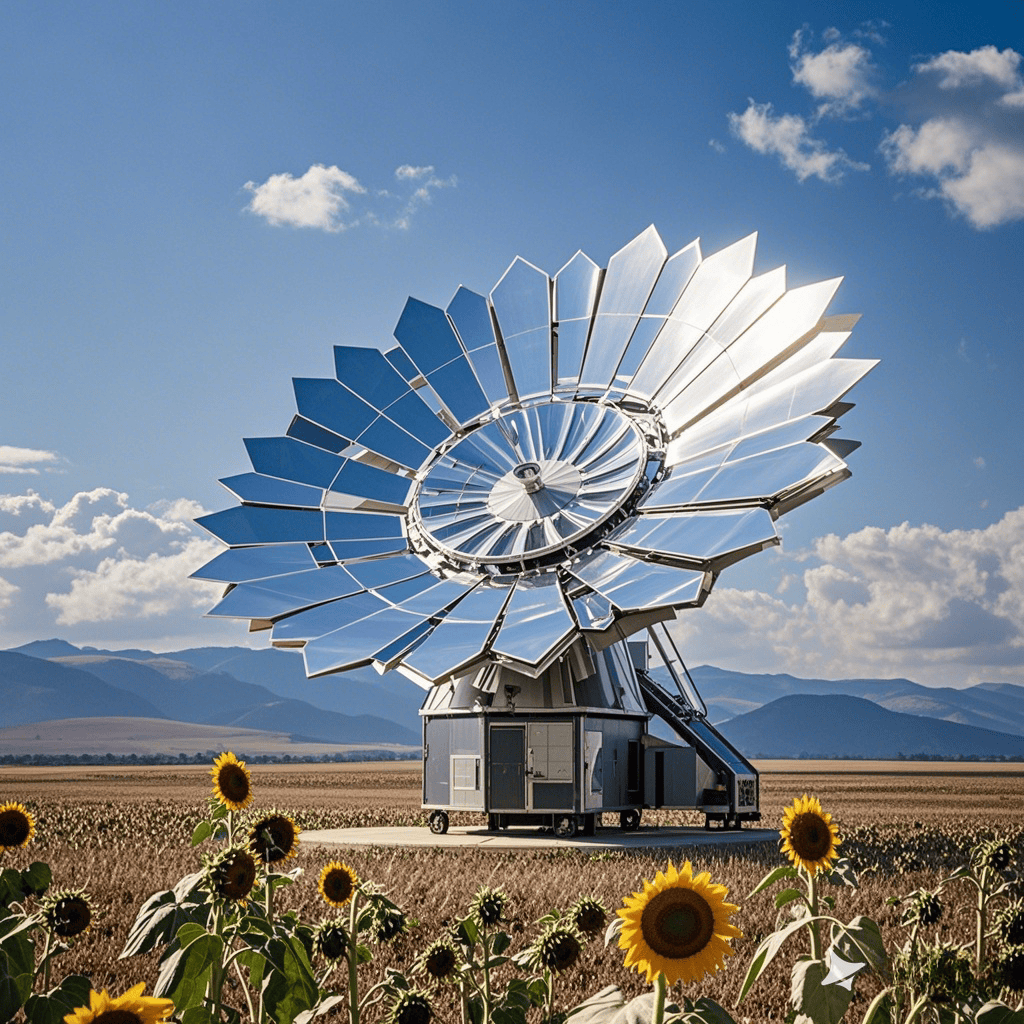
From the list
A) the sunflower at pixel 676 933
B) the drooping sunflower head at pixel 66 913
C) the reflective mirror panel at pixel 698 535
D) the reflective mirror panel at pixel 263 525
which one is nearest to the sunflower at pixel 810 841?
the sunflower at pixel 676 933

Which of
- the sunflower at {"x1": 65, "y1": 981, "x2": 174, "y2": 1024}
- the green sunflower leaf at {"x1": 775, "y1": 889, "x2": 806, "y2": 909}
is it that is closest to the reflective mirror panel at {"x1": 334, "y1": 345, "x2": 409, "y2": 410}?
the green sunflower leaf at {"x1": 775, "y1": 889, "x2": 806, "y2": 909}

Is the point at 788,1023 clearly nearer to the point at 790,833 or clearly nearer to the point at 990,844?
the point at 790,833

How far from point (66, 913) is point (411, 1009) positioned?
2.04 meters

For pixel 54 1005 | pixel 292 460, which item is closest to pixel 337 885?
pixel 54 1005

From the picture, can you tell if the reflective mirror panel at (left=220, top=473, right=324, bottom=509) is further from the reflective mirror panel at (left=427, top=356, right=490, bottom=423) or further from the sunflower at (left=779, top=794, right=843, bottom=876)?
the sunflower at (left=779, top=794, right=843, bottom=876)

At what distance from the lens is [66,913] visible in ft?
21.0

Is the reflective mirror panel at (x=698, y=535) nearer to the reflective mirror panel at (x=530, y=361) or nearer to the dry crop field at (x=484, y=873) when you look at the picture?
the dry crop field at (x=484, y=873)

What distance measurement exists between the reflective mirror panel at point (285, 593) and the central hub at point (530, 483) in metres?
2.45

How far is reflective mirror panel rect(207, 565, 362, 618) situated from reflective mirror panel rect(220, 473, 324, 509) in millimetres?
3426

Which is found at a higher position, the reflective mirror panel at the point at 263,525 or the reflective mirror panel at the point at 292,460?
the reflective mirror panel at the point at 292,460

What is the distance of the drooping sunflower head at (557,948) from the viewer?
5.98 m

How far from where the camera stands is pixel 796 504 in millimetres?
23594

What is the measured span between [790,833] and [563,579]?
19.6 m

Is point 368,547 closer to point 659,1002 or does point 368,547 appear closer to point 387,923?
point 387,923
